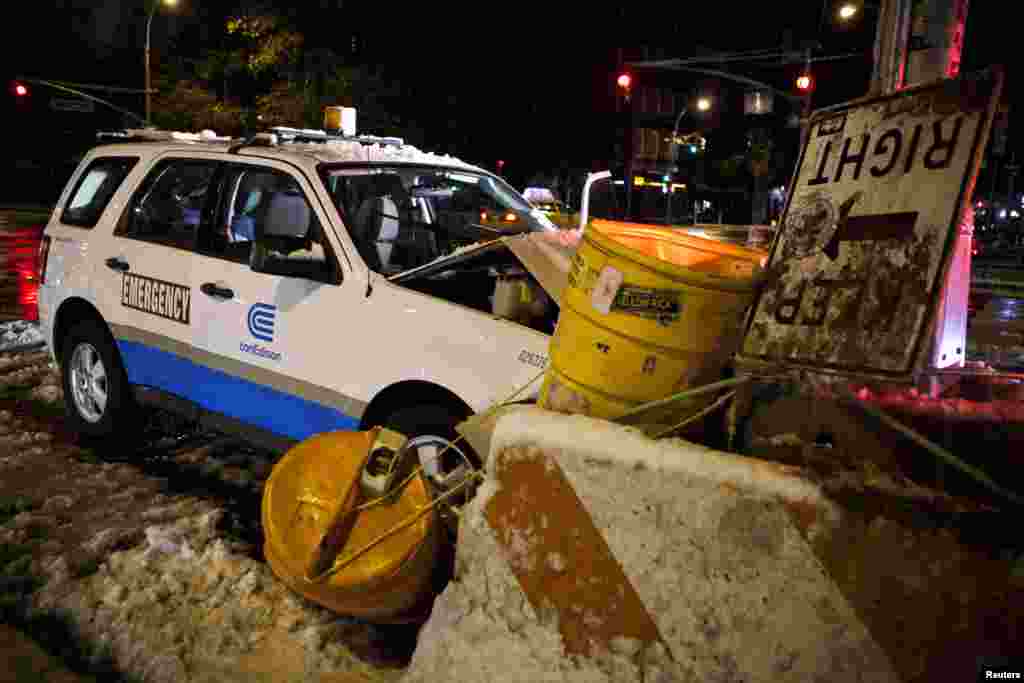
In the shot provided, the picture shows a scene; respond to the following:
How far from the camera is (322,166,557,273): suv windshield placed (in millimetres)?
4500

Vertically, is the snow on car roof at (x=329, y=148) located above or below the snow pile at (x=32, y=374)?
above

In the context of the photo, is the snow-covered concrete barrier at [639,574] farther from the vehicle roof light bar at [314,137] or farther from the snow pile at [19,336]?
the snow pile at [19,336]

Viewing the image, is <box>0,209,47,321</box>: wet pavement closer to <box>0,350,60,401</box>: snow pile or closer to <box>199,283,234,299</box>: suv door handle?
<box>0,350,60,401</box>: snow pile

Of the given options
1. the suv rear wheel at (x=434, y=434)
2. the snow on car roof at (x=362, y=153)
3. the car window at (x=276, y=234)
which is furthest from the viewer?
the snow on car roof at (x=362, y=153)

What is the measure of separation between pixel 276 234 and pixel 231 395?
0.96 metres

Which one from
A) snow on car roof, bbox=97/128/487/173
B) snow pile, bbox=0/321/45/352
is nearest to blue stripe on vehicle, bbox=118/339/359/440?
snow on car roof, bbox=97/128/487/173

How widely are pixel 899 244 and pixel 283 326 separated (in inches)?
115

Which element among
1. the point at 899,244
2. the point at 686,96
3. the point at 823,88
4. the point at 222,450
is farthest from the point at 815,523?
the point at 686,96

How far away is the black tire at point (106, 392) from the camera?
5.34m

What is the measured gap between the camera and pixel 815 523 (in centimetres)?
201

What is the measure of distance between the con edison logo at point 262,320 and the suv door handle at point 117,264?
4.06ft

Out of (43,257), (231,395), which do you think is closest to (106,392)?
(43,257)

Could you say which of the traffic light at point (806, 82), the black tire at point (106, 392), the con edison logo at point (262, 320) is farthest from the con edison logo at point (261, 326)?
the traffic light at point (806, 82)

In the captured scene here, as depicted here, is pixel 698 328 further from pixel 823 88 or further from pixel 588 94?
pixel 588 94
